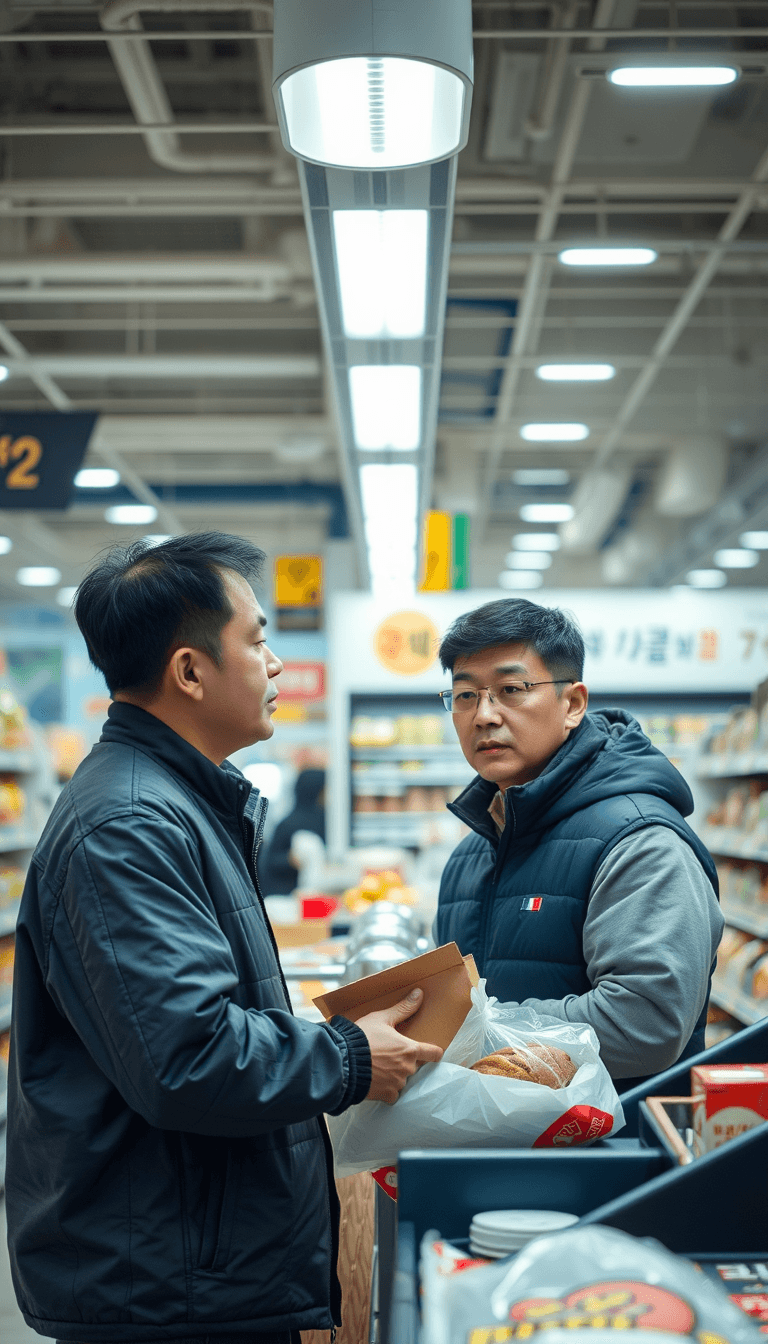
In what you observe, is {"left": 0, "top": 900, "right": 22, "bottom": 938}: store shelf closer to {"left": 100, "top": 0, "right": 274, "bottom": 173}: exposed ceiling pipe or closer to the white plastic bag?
{"left": 100, "top": 0, "right": 274, "bottom": 173}: exposed ceiling pipe

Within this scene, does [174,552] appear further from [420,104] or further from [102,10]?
[102,10]

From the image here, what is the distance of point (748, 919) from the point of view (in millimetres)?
5645

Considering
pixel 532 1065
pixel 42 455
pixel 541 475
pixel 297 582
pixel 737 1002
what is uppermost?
pixel 541 475

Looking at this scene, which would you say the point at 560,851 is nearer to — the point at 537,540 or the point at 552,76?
the point at 552,76

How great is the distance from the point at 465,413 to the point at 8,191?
221 inches

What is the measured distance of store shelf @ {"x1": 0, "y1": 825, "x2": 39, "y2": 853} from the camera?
19.0 ft

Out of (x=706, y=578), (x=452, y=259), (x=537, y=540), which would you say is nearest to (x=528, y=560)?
(x=537, y=540)

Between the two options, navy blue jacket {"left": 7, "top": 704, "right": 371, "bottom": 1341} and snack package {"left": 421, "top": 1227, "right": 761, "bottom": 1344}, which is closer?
snack package {"left": 421, "top": 1227, "right": 761, "bottom": 1344}

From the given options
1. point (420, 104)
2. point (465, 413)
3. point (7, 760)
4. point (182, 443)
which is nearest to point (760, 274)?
point (465, 413)

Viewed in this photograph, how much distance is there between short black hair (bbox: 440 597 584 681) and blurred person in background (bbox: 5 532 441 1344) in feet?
2.67

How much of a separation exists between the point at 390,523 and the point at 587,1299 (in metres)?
6.45

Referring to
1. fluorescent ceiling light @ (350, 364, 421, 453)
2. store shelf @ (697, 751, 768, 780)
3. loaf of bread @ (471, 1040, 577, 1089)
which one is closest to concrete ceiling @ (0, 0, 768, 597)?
fluorescent ceiling light @ (350, 364, 421, 453)

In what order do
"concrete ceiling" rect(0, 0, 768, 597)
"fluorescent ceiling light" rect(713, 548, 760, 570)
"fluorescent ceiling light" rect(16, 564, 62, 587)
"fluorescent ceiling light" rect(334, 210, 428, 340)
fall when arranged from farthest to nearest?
"fluorescent ceiling light" rect(16, 564, 62, 587) < "fluorescent ceiling light" rect(713, 548, 760, 570) < "concrete ceiling" rect(0, 0, 768, 597) < "fluorescent ceiling light" rect(334, 210, 428, 340)

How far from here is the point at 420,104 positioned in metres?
2.50
